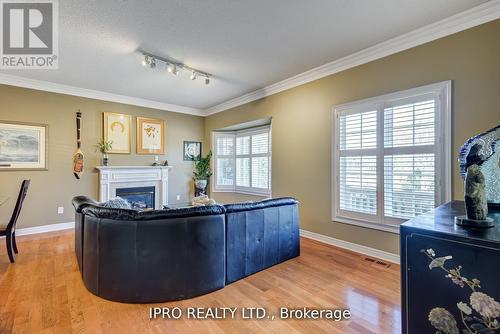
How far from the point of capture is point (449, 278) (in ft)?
3.42

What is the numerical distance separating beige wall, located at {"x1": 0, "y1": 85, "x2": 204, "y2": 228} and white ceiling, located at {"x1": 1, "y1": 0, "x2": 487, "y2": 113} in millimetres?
501

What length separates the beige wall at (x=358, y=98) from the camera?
2414 mm

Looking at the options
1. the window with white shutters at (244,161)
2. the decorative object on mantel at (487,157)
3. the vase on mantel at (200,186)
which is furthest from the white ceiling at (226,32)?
the vase on mantel at (200,186)

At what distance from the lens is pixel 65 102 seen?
14.9 ft

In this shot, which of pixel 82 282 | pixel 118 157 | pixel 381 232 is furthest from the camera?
pixel 118 157

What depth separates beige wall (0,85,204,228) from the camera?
4066mm

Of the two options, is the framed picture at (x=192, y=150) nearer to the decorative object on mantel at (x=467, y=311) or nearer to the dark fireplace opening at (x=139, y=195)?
the dark fireplace opening at (x=139, y=195)

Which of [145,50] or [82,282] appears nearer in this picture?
[82,282]

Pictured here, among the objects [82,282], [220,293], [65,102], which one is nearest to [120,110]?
[65,102]

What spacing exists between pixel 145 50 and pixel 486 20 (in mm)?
3818

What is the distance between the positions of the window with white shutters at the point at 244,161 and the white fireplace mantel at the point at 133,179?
1.36 metres

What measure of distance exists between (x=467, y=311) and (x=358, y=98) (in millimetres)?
2902

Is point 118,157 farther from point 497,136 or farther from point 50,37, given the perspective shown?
point 497,136

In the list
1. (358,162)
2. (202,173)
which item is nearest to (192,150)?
(202,173)
